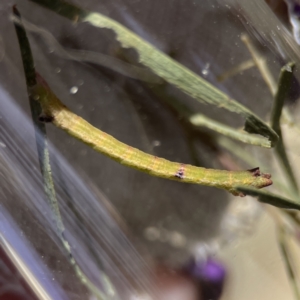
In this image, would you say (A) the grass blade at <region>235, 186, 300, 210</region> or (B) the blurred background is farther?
(B) the blurred background

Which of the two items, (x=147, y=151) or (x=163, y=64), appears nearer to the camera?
(x=163, y=64)

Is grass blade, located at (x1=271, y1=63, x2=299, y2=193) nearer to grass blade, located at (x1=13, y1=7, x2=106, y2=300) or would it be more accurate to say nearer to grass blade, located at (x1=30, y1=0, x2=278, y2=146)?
grass blade, located at (x1=30, y1=0, x2=278, y2=146)

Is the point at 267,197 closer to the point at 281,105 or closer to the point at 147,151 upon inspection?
the point at 281,105

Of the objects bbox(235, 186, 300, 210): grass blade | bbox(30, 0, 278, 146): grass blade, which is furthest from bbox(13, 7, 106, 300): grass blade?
bbox(235, 186, 300, 210): grass blade

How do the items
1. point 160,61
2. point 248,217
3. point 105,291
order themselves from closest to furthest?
point 160,61 < point 105,291 < point 248,217

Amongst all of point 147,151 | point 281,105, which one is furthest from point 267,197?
point 147,151

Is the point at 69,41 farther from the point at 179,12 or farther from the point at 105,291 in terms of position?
the point at 105,291

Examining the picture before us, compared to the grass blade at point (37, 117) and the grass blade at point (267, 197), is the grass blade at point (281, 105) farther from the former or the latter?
the grass blade at point (37, 117)

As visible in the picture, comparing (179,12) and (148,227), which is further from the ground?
(179,12)

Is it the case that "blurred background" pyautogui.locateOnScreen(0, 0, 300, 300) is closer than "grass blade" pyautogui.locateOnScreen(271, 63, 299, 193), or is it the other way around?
"grass blade" pyautogui.locateOnScreen(271, 63, 299, 193)

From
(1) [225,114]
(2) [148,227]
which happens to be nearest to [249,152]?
(1) [225,114]

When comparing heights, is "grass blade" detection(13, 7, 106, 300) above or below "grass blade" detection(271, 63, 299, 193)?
above
